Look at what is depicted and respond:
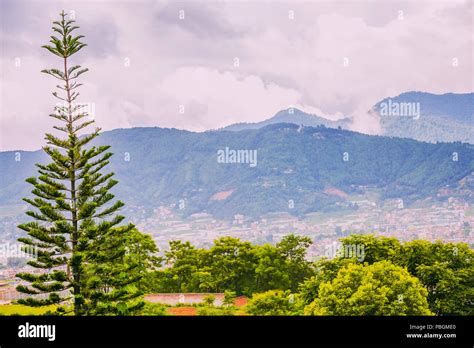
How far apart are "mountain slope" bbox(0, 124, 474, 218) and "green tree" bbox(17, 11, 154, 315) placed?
34.3m

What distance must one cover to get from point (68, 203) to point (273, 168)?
155ft

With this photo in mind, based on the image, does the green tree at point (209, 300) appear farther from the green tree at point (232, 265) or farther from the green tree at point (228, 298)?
the green tree at point (232, 265)

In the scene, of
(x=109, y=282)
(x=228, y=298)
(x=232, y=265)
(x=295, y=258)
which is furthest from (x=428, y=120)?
(x=109, y=282)

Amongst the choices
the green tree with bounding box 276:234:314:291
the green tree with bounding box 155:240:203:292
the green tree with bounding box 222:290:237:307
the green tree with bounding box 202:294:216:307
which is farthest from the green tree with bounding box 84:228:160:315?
the green tree with bounding box 276:234:314:291

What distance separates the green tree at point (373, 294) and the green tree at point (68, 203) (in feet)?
13.7

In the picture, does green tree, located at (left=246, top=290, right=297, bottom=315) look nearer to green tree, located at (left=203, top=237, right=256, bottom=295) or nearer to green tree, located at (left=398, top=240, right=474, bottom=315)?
green tree, located at (left=398, top=240, right=474, bottom=315)

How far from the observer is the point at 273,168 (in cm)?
5891

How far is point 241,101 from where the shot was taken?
201ft

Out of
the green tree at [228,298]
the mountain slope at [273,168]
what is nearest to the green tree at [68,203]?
the green tree at [228,298]

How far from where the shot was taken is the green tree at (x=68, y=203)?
11.7 meters

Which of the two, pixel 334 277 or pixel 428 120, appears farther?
pixel 428 120

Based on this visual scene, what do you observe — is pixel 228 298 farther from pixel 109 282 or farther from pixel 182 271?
pixel 109 282
